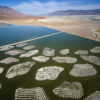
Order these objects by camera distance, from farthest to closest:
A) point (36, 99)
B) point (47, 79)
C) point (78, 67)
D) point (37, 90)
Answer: point (78, 67)
point (47, 79)
point (37, 90)
point (36, 99)

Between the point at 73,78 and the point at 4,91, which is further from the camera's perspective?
the point at 73,78

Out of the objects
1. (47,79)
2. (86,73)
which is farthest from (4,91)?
(86,73)

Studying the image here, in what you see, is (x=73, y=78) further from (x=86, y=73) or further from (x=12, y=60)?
(x=12, y=60)

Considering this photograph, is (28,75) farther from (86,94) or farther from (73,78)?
(86,94)

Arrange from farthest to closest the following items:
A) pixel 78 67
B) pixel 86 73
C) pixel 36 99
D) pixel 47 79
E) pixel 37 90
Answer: pixel 78 67 → pixel 86 73 → pixel 47 79 → pixel 37 90 → pixel 36 99

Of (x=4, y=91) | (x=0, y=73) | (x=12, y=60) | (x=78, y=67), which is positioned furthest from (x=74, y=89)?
(x=12, y=60)

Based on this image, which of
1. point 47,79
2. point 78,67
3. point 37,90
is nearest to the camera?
point 37,90

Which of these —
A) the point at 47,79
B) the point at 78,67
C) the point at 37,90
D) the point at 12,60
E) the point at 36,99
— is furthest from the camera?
the point at 12,60

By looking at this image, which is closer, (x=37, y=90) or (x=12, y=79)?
(x=37, y=90)

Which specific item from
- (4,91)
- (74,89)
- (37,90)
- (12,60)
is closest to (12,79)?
(4,91)
